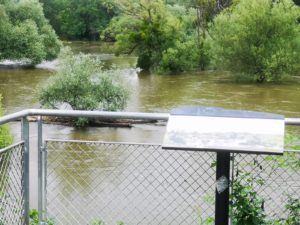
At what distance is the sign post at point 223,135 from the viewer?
12.0 ft

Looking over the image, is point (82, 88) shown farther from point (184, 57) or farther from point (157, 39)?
point (157, 39)

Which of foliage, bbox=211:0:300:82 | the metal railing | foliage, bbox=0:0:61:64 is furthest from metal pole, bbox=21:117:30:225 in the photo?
foliage, bbox=0:0:61:64

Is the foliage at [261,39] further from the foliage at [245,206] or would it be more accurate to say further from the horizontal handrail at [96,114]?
the horizontal handrail at [96,114]

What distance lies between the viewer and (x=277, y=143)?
3.66m

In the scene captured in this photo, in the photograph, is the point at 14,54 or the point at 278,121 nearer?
the point at 278,121

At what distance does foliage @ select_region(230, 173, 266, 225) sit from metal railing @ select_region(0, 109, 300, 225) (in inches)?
4.2

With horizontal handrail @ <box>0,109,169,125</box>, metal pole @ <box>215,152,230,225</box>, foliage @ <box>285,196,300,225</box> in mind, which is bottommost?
foliage @ <box>285,196,300,225</box>

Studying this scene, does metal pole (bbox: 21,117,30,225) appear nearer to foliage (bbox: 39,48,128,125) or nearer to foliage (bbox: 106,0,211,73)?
foliage (bbox: 39,48,128,125)

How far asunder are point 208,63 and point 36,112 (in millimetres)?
42091

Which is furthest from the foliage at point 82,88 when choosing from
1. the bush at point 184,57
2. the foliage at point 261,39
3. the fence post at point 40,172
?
the fence post at point 40,172

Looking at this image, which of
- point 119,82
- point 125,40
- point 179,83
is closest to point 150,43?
point 125,40

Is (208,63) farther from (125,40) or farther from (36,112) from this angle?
(36,112)

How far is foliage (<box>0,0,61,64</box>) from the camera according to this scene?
155ft

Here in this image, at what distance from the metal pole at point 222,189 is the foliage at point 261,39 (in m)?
35.5
